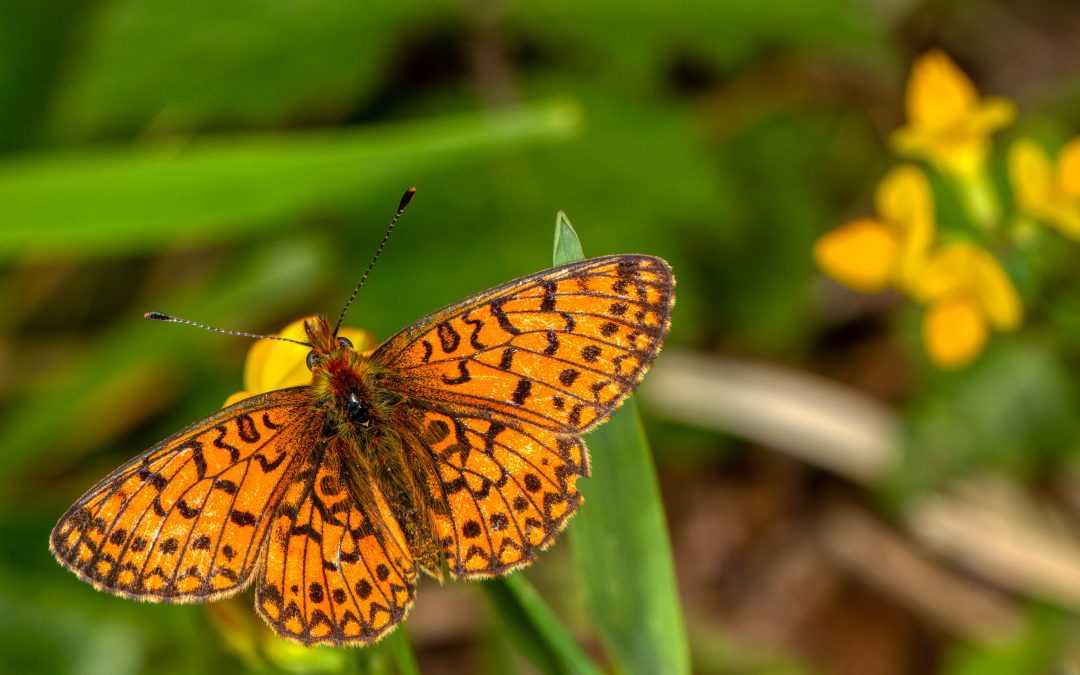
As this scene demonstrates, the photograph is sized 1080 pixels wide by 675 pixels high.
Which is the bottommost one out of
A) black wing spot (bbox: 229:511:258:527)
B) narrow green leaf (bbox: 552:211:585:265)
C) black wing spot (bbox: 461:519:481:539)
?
black wing spot (bbox: 461:519:481:539)

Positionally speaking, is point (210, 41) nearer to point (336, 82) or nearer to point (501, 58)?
point (336, 82)

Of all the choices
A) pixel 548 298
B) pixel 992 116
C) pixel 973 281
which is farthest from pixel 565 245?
pixel 992 116

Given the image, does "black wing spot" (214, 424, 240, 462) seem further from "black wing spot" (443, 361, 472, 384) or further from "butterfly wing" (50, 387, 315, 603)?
"black wing spot" (443, 361, 472, 384)

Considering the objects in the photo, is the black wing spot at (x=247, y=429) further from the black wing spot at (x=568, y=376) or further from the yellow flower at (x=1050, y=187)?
the yellow flower at (x=1050, y=187)

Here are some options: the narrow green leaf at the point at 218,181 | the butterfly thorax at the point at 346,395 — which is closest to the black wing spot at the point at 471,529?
the butterfly thorax at the point at 346,395

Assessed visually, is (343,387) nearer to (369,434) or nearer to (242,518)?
(369,434)

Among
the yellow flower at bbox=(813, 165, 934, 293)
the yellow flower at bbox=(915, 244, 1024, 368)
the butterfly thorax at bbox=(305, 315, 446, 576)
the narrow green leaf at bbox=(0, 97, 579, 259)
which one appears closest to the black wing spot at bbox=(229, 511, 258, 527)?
the butterfly thorax at bbox=(305, 315, 446, 576)
